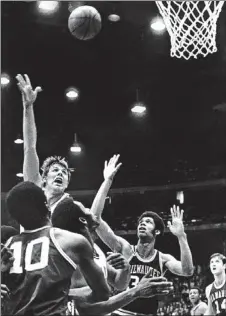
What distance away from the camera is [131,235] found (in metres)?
9.14

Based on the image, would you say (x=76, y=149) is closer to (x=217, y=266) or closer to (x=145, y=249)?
(x=217, y=266)

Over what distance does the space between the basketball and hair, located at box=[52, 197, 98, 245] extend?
3.92ft

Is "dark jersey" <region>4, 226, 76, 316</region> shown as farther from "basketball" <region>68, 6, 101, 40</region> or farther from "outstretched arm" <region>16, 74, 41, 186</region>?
"basketball" <region>68, 6, 101, 40</region>

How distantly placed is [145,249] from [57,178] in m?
0.89

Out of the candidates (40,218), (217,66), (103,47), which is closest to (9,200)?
(40,218)

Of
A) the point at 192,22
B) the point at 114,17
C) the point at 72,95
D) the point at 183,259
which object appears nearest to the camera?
the point at 192,22

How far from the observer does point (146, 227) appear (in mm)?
4406

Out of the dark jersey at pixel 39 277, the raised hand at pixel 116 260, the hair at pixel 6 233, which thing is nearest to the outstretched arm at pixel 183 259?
the raised hand at pixel 116 260

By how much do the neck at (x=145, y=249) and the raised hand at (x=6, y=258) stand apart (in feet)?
5.27

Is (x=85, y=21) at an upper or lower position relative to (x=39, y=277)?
upper

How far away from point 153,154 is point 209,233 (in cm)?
160

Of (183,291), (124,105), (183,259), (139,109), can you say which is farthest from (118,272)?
(183,291)

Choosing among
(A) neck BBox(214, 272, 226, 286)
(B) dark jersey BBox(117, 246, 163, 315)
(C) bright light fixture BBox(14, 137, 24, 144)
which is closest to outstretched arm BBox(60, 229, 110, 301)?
(B) dark jersey BBox(117, 246, 163, 315)

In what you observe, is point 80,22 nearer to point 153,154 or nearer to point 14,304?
point 14,304
